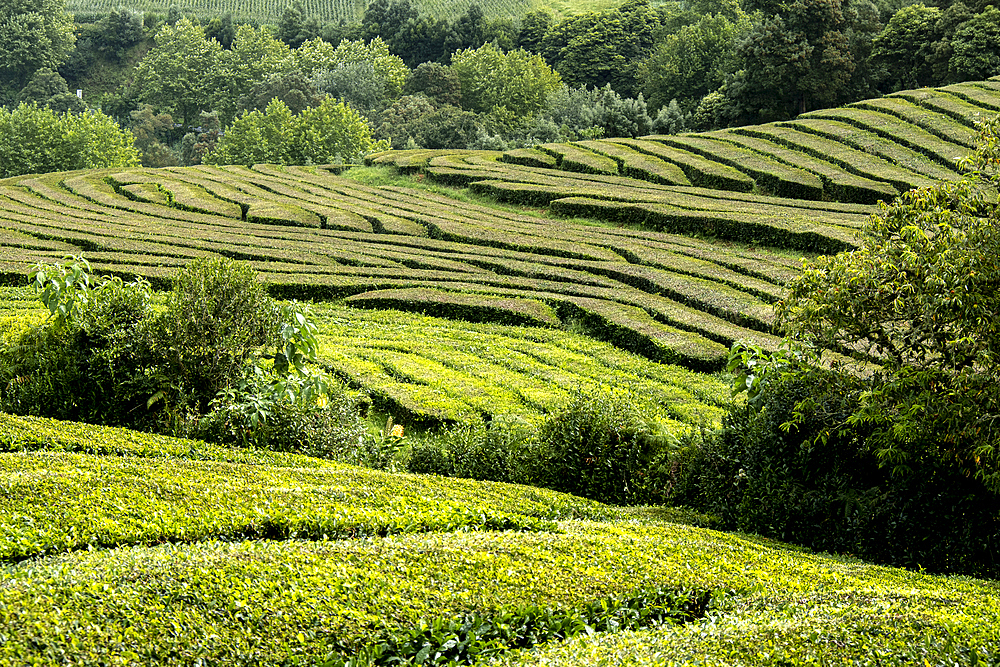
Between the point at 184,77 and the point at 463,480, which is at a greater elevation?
the point at 184,77

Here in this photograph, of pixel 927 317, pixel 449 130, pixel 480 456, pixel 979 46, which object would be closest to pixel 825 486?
pixel 927 317

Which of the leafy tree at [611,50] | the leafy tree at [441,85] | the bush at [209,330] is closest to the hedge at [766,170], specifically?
the bush at [209,330]

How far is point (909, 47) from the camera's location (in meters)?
48.7

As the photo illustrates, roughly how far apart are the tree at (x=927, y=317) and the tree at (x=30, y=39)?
110 metres

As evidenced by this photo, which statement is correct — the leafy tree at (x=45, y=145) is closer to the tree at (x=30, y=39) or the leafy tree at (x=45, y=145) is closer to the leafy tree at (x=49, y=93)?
the leafy tree at (x=49, y=93)

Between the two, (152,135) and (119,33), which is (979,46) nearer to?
(152,135)

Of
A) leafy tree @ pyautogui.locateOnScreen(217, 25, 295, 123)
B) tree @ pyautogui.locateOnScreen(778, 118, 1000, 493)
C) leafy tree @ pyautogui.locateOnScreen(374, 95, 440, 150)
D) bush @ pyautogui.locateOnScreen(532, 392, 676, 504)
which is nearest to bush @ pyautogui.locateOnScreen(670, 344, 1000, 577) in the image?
tree @ pyautogui.locateOnScreen(778, 118, 1000, 493)

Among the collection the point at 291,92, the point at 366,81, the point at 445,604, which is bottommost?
the point at 445,604

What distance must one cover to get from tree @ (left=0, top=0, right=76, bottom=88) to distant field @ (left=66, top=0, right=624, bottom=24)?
53.3ft

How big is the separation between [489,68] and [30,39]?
5920cm

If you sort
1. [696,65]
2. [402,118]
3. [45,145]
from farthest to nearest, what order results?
[402,118] → [696,65] → [45,145]

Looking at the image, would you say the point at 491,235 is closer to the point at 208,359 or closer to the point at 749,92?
the point at 208,359

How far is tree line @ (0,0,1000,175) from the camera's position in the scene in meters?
48.2

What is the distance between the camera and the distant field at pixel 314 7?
372 ft
